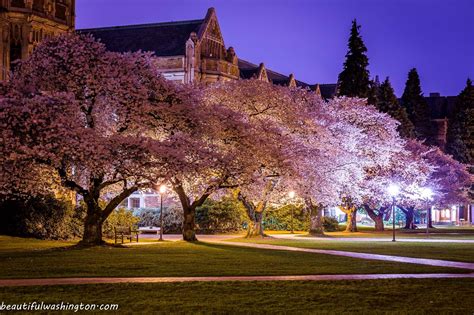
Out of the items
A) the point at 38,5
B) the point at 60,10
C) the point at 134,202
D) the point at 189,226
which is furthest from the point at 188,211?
the point at 134,202

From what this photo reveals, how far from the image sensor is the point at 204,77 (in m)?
67.6

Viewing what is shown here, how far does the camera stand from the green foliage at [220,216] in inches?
2189

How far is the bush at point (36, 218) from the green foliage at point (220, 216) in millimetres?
16827

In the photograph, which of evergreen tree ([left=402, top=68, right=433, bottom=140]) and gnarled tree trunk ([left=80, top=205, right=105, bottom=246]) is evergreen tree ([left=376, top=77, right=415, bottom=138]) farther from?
gnarled tree trunk ([left=80, top=205, right=105, bottom=246])

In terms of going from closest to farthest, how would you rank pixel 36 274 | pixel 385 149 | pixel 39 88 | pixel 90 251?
1. pixel 36 274
2. pixel 90 251
3. pixel 39 88
4. pixel 385 149

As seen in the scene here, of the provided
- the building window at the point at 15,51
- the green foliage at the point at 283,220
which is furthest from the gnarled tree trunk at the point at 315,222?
the building window at the point at 15,51

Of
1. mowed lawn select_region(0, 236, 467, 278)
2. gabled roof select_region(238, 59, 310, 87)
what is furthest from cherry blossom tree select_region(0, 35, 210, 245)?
gabled roof select_region(238, 59, 310, 87)

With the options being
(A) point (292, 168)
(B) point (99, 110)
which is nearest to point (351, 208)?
(A) point (292, 168)

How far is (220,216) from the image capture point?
5669cm

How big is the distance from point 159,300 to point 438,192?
193 feet

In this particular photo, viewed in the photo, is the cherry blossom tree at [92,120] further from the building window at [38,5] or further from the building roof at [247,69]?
the building roof at [247,69]

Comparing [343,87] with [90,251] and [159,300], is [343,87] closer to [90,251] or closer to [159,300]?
[90,251]

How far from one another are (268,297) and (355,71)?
53627 millimetres

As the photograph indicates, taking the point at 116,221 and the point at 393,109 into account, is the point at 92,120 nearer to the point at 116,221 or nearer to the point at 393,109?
the point at 116,221
